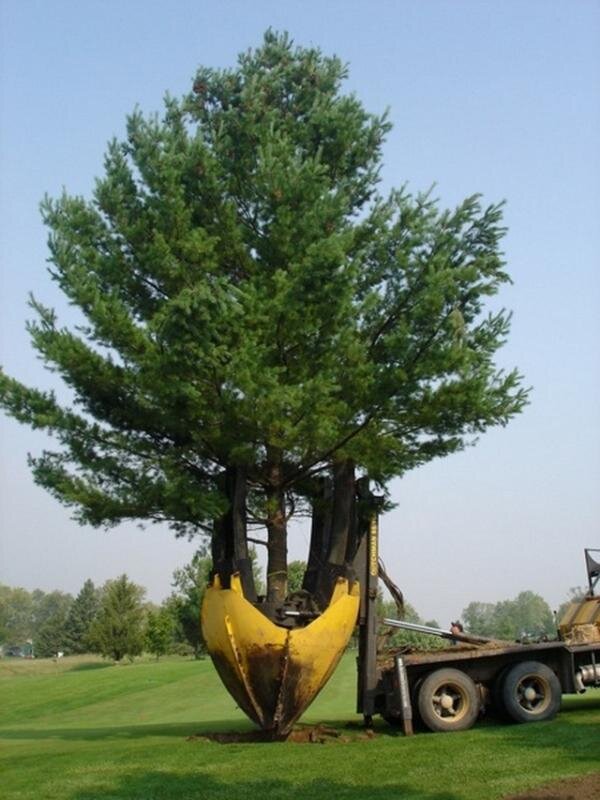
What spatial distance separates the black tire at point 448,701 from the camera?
15.9 m

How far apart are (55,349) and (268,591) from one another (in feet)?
20.0

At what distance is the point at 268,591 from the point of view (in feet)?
57.6

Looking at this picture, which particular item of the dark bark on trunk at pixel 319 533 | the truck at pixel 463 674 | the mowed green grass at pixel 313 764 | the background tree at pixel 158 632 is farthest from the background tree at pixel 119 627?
the truck at pixel 463 674

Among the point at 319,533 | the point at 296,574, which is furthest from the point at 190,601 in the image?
the point at 319,533

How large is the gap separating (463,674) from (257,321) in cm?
718

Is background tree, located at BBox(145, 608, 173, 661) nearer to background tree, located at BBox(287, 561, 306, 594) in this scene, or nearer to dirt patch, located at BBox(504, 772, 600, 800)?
background tree, located at BBox(287, 561, 306, 594)

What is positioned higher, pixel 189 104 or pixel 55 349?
pixel 189 104

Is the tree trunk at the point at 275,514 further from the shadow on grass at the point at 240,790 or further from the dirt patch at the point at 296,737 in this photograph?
the shadow on grass at the point at 240,790

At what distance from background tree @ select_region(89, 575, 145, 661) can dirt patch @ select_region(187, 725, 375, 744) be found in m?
58.3

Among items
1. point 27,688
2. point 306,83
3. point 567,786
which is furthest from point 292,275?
point 27,688

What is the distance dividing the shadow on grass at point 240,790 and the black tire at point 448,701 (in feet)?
16.3

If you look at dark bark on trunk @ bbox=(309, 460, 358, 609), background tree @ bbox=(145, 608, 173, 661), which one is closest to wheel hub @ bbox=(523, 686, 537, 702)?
dark bark on trunk @ bbox=(309, 460, 358, 609)

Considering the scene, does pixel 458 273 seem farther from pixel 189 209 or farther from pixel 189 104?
pixel 189 104

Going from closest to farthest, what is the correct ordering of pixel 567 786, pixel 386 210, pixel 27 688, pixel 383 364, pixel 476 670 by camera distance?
pixel 567 786, pixel 476 670, pixel 383 364, pixel 386 210, pixel 27 688
